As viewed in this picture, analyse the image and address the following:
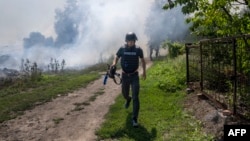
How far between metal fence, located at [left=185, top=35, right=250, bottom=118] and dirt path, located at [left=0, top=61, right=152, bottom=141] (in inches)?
116

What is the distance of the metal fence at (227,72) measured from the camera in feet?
23.5

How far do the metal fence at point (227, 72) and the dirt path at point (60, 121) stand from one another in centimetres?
295

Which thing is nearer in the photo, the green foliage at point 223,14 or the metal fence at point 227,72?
the metal fence at point 227,72

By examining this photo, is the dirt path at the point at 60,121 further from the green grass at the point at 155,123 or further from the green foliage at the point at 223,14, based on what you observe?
the green foliage at the point at 223,14

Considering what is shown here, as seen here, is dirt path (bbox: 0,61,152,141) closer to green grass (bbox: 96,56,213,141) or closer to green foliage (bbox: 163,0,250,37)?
green grass (bbox: 96,56,213,141)

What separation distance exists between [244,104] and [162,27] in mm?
42680

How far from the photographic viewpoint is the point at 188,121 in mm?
8352

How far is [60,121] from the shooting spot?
9375mm

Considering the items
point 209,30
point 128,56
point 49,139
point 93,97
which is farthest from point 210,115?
point 93,97

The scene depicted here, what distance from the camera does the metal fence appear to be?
717 centimetres

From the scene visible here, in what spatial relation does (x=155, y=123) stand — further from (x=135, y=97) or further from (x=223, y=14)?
(x=223, y=14)

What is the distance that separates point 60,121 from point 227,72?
14.3ft

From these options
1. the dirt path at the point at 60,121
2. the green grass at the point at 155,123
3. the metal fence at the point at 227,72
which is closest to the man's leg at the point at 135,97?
the green grass at the point at 155,123

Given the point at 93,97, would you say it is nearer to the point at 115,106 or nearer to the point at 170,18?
the point at 115,106
